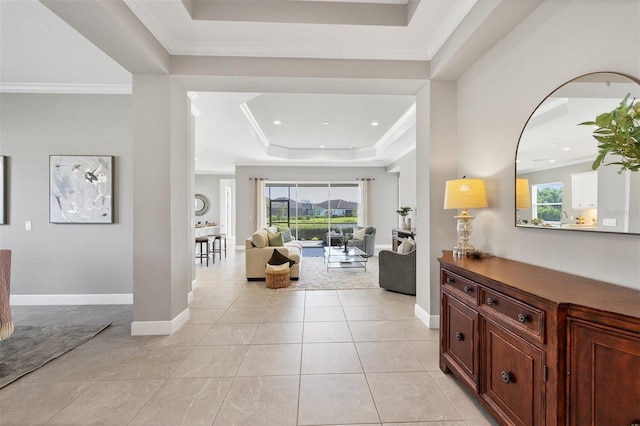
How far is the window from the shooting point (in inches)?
71.4

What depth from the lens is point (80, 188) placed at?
3.73 meters

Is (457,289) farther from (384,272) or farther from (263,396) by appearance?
(384,272)

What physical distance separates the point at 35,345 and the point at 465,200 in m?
4.22

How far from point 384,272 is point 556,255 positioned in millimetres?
2733

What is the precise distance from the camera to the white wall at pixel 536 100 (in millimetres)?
1473

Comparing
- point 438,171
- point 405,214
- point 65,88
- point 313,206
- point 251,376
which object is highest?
point 65,88

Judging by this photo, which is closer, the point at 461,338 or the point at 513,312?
the point at 513,312

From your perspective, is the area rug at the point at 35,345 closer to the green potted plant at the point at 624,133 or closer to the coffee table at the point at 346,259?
the coffee table at the point at 346,259

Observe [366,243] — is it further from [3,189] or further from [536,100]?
[3,189]

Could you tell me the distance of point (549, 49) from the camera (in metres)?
1.89

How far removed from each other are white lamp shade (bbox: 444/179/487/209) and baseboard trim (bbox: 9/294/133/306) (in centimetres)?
431

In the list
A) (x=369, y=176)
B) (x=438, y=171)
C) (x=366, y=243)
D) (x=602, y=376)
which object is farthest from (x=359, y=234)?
(x=602, y=376)

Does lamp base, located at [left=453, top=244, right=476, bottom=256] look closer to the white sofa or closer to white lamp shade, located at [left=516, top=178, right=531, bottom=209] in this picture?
white lamp shade, located at [left=516, top=178, right=531, bottom=209]

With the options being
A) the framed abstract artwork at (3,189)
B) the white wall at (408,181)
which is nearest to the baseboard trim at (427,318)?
the white wall at (408,181)
